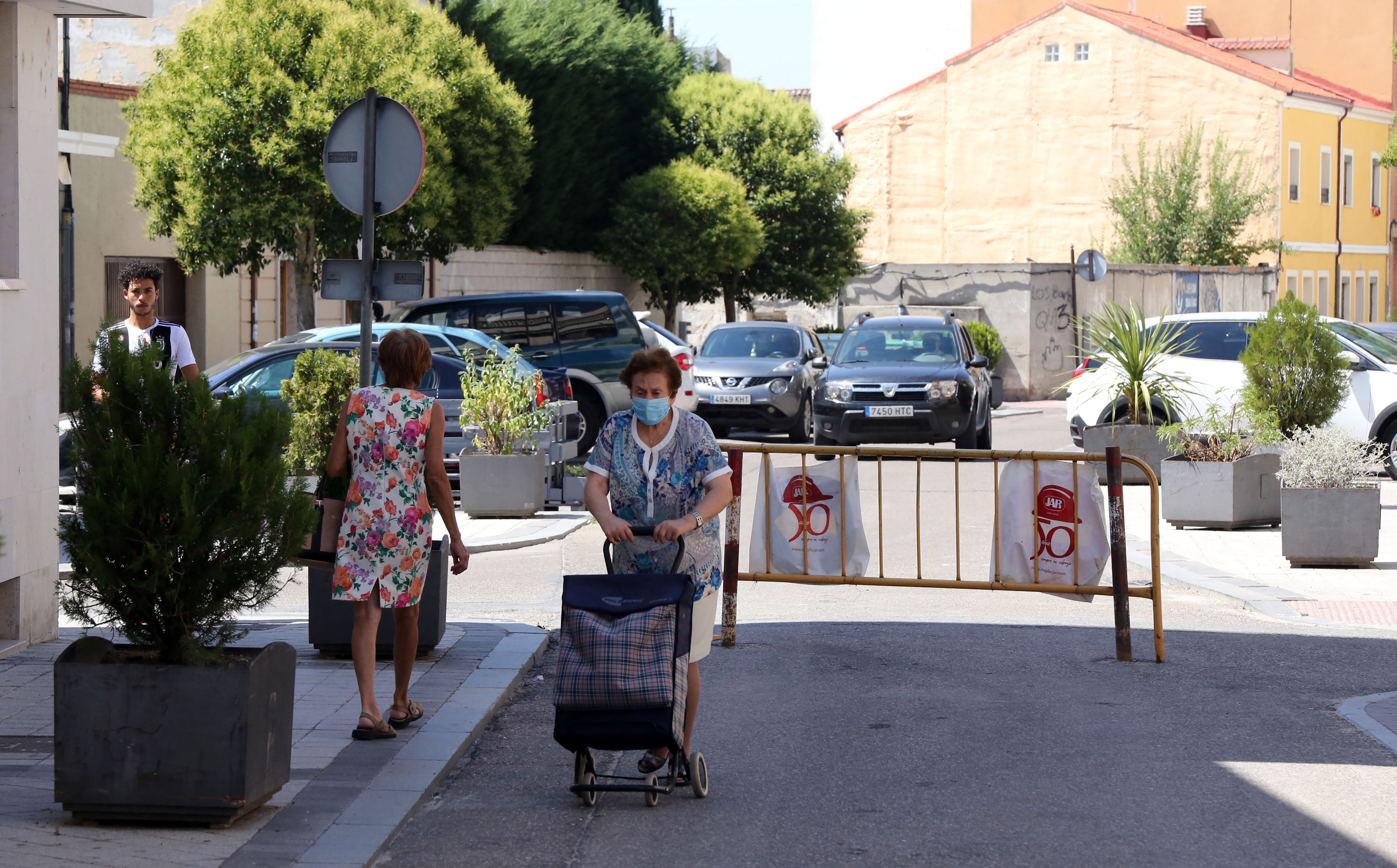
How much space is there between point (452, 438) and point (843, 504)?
7439 mm

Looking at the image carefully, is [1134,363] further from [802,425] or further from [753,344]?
[753,344]

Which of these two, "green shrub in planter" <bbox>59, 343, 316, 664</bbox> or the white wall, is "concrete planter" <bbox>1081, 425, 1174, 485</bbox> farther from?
the white wall

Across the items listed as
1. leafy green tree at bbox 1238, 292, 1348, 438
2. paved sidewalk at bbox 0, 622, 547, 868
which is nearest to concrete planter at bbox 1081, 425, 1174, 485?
leafy green tree at bbox 1238, 292, 1348, 438

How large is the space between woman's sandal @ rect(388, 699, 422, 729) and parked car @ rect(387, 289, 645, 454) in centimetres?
1328

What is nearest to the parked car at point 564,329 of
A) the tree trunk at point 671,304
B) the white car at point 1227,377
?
the white car at point 1227,377

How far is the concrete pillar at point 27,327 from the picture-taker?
796cm

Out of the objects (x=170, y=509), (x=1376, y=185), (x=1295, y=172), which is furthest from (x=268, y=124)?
(x=1376, y=185)

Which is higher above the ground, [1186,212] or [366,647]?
[1186,212]

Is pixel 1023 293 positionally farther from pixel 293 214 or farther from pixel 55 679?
pixel 55 679

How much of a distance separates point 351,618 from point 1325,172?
4698 cm

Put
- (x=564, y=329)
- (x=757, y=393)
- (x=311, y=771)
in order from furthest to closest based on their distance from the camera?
(x=757, y=393) → (x=564, y=329) → (x=311, y=771)

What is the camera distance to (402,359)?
6500mm

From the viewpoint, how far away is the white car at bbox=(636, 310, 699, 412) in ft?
69.5

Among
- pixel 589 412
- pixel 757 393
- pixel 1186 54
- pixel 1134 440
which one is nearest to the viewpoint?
pixel 1134 440
